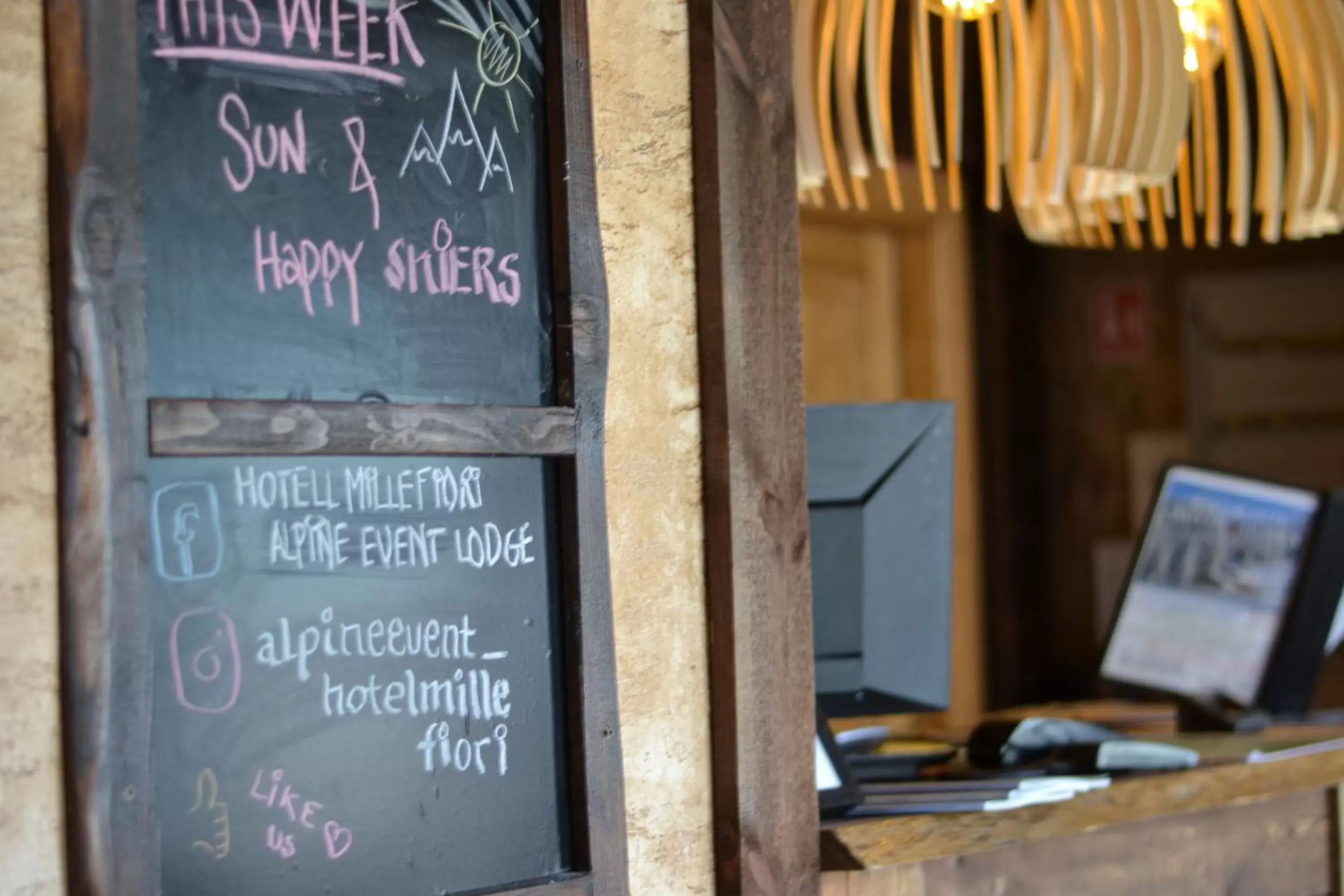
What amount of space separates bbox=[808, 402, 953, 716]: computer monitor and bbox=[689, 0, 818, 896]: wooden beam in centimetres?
37

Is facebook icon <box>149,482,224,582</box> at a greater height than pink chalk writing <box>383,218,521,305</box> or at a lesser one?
lesser

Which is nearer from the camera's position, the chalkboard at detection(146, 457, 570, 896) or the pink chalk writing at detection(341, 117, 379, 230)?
the chalkboard at detection(146, 457, 570, 896)

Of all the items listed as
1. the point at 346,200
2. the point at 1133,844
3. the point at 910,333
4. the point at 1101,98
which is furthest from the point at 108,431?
the point at 910,333

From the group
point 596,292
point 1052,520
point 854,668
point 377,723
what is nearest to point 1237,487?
point 854,668

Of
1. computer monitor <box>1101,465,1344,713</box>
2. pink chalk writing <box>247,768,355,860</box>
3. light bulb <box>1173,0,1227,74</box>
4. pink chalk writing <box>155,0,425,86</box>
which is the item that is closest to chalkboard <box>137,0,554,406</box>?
pink chalk writing <box>155,0,425,86</box>

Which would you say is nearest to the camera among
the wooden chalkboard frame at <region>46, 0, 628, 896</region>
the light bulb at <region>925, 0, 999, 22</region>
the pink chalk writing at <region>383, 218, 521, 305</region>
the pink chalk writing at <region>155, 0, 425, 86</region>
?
the wooden chalkboard frame at <region>46, 0, 628, 896</region>

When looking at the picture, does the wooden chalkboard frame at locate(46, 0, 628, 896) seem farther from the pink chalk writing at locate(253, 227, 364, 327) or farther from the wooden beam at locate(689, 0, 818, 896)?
the wooden beam at locate(689, 0, 818, 896)

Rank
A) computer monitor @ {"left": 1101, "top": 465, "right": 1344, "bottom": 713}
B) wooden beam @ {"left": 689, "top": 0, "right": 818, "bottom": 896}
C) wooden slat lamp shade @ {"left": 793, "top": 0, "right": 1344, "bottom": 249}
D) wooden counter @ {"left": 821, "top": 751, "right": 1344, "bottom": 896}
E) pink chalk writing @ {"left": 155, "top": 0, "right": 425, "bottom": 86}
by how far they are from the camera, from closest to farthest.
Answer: pink chalk writing @ {"left": 155, "top": 0, "right": 425, "bottom": 86} < wooden beam @ {"left": 689, "top": 0, "right": 818, "bottom": 896} < wooden counter @ {"left": 821, "top": 751, "right": 1344, "bottom": 896} < wooden slat lamp shade @ {"left": 793, "top": 0, "right": 1344, "bottom": 249} < computer monitor @ {"left": 1101, "top": 465, "right": 1344, "bottom": 713}

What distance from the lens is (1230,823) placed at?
209 cm

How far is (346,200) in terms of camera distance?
4.49ft

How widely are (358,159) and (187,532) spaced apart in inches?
14.8

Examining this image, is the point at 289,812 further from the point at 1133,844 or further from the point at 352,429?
the point at 1133,844

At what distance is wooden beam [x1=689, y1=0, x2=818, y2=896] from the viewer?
5.22ft

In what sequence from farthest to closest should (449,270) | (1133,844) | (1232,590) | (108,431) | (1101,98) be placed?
(1232,590)
(1133,844)
(1101,98)
(449,270)
(108,431)
